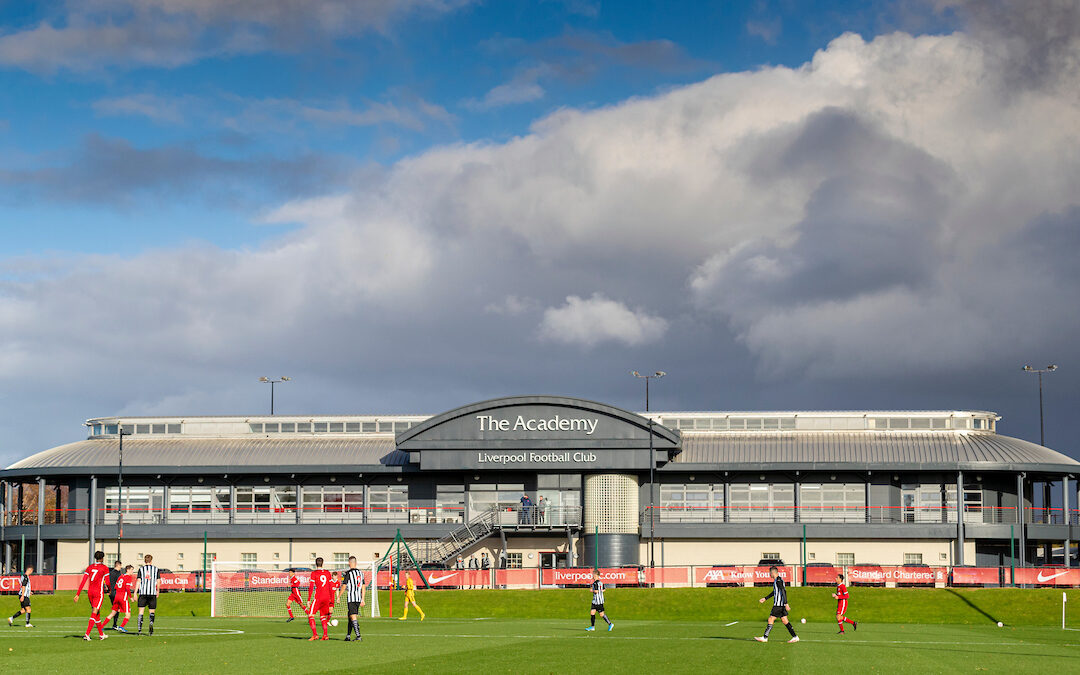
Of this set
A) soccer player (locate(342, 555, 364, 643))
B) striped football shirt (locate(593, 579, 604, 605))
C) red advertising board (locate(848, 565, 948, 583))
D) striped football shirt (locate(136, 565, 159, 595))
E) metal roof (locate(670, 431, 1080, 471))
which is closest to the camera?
soccer player (locate(342, 555, 364, 643))

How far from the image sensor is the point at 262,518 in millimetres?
76562

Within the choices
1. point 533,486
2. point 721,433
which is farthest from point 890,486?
point 533,486

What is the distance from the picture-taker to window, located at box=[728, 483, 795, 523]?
242ft

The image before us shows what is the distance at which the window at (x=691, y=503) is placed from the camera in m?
74.0

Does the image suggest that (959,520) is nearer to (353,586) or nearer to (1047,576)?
(1047,576)

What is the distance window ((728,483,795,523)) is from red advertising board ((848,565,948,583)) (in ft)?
48.8

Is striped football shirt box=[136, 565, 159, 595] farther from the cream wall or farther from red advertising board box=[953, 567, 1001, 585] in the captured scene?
the cream wall

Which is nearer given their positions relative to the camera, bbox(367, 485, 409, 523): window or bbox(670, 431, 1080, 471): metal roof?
bbox(670, 431, 1080, 471): metal roof

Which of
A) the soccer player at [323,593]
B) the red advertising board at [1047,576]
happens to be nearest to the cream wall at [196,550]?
the red advertising board at [1047,576]

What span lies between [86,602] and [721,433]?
40.0 metres

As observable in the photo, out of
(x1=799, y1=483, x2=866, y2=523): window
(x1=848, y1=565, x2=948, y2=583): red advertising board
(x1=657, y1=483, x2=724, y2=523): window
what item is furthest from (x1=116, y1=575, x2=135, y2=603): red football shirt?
(x1=799, y1=483, x2=866, y2=523): window

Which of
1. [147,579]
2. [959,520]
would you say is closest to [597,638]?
[147,579]

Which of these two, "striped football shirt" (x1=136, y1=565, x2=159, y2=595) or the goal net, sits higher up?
"striped football shirt" (x1=136, y1=565, x2=159, y2=595)

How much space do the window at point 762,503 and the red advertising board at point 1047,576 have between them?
1844 centimetres
